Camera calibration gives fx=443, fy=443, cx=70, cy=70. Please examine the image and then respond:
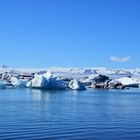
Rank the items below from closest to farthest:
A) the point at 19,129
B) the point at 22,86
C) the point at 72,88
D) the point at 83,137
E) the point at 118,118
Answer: the point at 83,137, the point at 19,129, the point at 118,118, the point at 72,88, the point at 22,86

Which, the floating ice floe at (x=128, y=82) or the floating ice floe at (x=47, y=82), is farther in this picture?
the floating ice floe at (x=128, y=82)

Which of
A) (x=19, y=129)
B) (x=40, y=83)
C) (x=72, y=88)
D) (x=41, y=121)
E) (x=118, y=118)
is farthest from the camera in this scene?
(x=72, y=88)

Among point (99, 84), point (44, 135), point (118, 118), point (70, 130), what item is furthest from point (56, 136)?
point (99, 84)

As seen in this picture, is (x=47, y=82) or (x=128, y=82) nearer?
(x=47, y=82)

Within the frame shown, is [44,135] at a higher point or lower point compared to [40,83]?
lower

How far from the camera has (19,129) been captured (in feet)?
53.2

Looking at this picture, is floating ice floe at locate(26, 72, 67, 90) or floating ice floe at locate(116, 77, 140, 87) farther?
floating ice floe at locate(116, 77, 140, 87)

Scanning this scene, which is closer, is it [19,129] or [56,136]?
[56,136]

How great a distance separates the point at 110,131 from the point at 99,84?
2789 inches

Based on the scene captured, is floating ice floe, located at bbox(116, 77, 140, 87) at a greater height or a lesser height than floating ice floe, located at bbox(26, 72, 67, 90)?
greater

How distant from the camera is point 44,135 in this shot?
49.1ft

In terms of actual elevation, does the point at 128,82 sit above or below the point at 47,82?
above

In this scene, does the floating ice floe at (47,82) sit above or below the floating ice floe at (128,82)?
below

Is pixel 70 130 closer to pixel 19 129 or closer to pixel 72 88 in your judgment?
pixel 19 129
